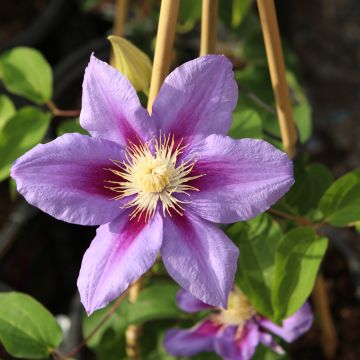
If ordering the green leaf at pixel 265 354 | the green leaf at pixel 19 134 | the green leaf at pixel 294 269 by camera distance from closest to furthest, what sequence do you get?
the green leaf at pixel 294 269 → the green leaf at pixel 19 134 → the green leaf at pixel 265 354

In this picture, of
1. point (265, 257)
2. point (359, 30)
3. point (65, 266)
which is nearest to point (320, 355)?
point (265, 257)

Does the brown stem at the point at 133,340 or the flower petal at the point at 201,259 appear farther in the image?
the brown stem at the point at 133,340

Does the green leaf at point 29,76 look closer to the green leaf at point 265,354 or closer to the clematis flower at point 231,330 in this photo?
the clematis flower at point 231,330

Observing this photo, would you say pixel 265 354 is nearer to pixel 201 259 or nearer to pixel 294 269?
pixel 294 269

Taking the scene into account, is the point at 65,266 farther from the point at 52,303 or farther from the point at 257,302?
the point at 257,302

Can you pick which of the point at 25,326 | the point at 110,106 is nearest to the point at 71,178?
the point at 110,106

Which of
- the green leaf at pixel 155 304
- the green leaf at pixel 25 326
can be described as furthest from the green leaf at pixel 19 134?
the green leaf at pixel 155 304

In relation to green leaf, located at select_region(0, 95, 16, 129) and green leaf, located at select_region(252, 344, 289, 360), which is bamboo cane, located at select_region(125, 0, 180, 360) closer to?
green leaf, located at select_region(0, 95, 16, 129)
